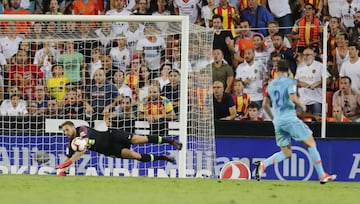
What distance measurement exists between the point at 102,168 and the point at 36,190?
614cm

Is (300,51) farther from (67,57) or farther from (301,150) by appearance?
(67,57)

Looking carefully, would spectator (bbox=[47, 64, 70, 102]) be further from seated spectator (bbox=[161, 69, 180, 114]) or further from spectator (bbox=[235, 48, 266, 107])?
spectator (bbox=[235, 48, 266, 107])

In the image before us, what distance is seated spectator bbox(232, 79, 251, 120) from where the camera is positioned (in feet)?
61.1

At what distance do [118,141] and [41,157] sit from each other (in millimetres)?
1854

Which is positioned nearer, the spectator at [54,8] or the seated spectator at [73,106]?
the seated spectator at [73,106]

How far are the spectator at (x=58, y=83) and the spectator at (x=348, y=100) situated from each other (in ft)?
15.4

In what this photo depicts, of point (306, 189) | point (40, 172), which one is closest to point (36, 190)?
point (306, 189)

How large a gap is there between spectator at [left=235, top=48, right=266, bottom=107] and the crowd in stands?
0.7 inches

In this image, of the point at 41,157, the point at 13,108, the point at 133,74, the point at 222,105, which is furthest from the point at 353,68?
the point at 13,108

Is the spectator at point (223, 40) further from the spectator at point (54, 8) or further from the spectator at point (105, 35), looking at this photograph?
the spectator at point (54, 8)

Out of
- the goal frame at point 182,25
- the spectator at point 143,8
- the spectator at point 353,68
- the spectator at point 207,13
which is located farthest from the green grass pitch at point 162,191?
the spectator at point 143,8

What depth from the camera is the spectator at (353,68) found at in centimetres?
1853

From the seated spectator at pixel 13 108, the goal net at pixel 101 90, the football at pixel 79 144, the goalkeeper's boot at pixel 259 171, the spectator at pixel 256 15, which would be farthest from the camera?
the spectator at pixel 256 15

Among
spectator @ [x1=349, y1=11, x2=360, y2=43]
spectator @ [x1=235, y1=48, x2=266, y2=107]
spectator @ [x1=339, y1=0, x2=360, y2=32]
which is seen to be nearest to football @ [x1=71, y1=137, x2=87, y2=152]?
spectator @ [x1=235, y1=48, x2=266, y2=107]
